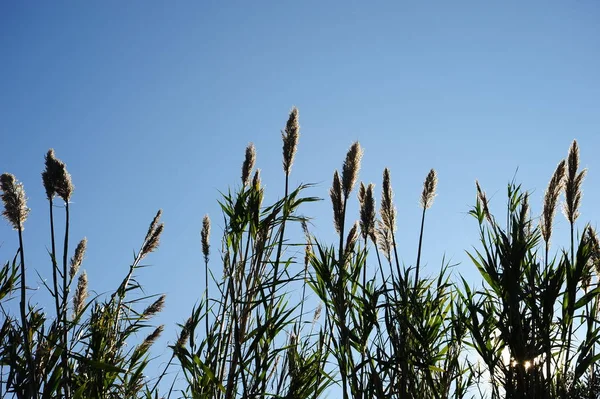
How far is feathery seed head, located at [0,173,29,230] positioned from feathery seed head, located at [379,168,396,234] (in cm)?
200

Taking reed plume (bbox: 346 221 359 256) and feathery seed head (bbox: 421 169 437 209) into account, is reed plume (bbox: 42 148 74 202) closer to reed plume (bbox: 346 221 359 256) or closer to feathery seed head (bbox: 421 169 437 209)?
reed plume (bbox: 346 221 359 256)

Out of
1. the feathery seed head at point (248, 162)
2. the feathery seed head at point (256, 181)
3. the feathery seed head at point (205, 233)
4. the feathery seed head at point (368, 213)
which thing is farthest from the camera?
the feathery seed head at point (205, 233)

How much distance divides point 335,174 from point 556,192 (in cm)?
137

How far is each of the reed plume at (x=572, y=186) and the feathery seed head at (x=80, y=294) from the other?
2.94 m

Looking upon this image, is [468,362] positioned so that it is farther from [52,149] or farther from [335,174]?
[52,149]

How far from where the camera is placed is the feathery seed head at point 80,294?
3262 millimetres

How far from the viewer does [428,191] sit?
3.76 meters

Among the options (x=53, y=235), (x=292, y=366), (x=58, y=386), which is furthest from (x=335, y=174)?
(x=58, y=386)

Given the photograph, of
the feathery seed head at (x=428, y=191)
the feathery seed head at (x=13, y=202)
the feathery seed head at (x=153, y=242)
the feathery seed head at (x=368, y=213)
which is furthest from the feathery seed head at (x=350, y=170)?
the feathery seed head at (x=13, y=202)

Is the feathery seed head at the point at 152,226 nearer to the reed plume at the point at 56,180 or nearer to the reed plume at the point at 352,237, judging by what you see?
the reed plume at the point at 56,180

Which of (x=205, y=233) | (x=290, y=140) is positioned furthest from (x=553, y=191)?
(x=205, y=233)

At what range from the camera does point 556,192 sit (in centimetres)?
346

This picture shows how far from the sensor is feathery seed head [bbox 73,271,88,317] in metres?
3.26

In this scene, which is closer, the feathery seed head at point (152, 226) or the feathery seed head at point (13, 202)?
the feathery seed head at point (13, 202)
